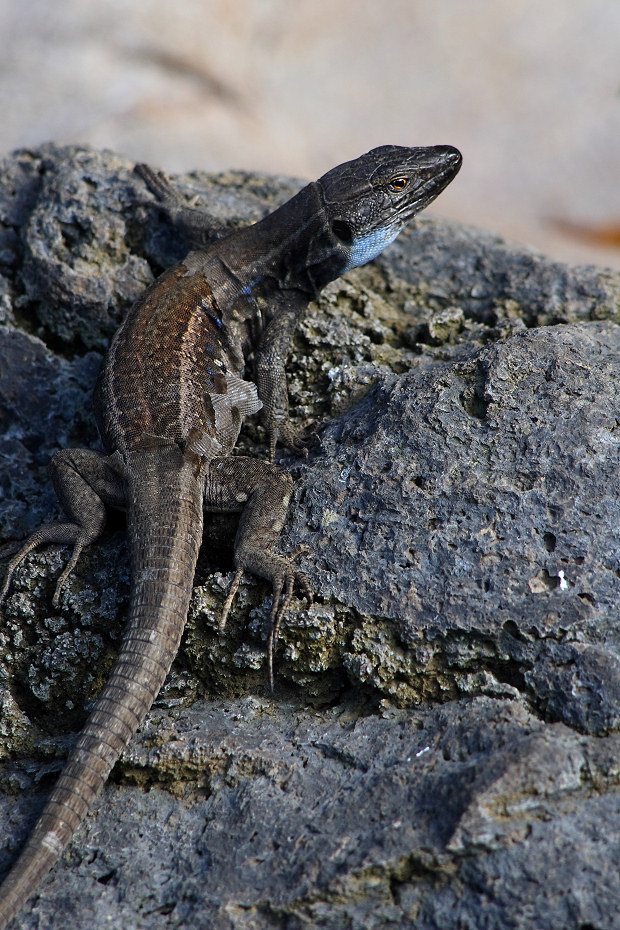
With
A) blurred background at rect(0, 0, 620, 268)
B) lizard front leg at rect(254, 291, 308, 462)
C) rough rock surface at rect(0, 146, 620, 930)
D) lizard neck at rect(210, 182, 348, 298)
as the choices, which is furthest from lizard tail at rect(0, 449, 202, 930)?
blurred background at rect(0, 0, 620, 268)

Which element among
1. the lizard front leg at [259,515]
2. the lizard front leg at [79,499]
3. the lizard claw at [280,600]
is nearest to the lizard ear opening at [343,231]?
the lizard front leg at [259,515]

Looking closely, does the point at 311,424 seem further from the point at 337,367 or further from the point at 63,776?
the point at 63,776

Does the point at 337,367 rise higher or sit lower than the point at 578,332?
lower

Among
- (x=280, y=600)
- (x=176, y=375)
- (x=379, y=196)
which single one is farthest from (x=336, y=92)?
(x=280, y=600)

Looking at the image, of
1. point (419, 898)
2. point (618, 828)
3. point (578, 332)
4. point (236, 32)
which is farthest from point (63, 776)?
point (236, 32)

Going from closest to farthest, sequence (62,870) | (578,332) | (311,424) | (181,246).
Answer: (62,870) → (578,332) → (311,424) → (181,246)

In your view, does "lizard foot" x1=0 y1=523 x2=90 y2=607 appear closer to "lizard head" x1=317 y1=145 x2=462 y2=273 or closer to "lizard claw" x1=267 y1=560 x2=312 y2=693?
"lizard claw" x1=267 y1=560 x2=312 y2=693
